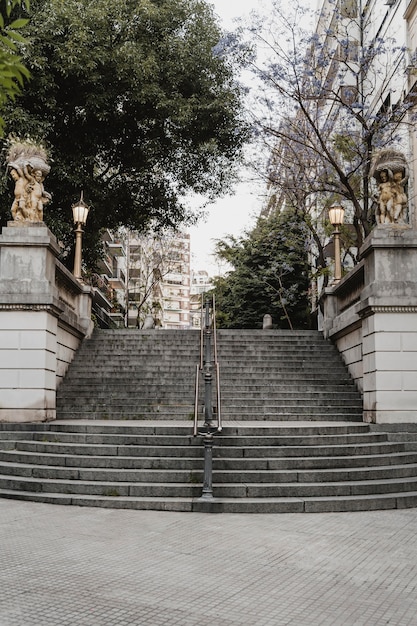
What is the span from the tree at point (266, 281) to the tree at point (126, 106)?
7407 mm

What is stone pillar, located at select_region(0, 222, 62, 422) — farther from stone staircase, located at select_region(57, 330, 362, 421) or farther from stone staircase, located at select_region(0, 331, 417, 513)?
stone staircase, located at select_region(57, 330, 362, 421)

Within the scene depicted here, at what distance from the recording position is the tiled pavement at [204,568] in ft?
15.0

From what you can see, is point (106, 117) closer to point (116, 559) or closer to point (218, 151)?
point (218, 151)

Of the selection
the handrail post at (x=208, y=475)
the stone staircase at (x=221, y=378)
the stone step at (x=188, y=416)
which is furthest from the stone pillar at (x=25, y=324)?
the handrail post at (x=208, y=475)

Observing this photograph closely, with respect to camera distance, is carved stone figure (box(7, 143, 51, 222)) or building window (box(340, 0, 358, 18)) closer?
carved stone figure (box(7, 143, 51, 222))

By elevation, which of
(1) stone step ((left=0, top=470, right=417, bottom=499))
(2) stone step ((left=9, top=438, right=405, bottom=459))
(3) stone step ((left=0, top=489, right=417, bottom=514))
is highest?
(2) stone step ((left=9, top=438, right=405, bottom=459))

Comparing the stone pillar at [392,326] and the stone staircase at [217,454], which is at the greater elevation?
the stone pillar at [392,326]

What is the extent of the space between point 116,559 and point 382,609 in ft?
8.24

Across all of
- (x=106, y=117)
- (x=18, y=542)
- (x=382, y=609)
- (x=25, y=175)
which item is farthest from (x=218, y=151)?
(x=382, y=609)

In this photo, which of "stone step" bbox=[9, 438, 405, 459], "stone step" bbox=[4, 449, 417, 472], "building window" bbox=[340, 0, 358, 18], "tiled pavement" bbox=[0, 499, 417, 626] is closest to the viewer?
"tiled pavement" bbox=[0, 499, 417, 626]

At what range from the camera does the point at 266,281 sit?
32.7m

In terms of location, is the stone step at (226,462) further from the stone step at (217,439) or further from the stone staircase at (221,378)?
the stone staircase at (221,378)

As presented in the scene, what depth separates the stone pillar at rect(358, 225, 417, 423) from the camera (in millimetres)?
12094

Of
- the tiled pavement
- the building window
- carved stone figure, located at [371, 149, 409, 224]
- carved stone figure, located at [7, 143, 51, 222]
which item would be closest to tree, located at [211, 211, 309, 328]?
the building window
